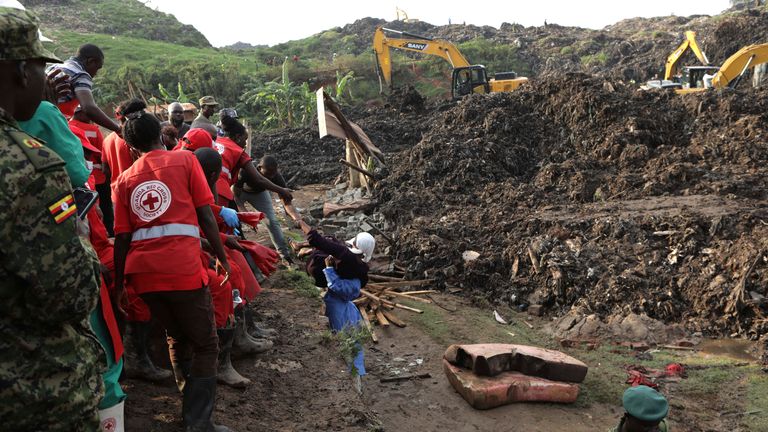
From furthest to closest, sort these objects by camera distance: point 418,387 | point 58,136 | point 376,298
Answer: point 376,298 < point 418,387 < point 58,136

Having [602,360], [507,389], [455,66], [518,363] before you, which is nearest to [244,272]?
[507,389]

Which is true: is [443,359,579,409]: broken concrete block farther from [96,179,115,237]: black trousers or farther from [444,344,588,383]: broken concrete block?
[96,179,115,237]: black trousers

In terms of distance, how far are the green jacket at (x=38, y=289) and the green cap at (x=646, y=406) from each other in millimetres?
2629

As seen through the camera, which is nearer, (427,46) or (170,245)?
(170,245)

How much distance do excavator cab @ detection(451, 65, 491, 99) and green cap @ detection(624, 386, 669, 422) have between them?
58.9ft

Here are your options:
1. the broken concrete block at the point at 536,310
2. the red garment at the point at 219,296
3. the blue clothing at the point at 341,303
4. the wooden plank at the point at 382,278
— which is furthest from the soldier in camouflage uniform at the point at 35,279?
the broken concrete block at the point at 536,310

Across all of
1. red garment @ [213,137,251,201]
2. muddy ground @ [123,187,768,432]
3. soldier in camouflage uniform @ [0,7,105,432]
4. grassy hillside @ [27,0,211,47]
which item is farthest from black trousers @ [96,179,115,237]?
grassy hillside @ [27,0,211,47]

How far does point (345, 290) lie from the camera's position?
15.9 ft

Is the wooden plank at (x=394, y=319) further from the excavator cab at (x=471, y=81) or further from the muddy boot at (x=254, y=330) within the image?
the excavator cab at (x=471, y=81)

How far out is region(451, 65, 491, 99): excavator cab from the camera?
20.5 metres

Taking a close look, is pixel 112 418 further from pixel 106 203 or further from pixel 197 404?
pixel 106 203

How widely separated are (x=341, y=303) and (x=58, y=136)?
119 inches

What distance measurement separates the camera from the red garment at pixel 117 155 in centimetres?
424

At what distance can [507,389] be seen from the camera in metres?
5.40
